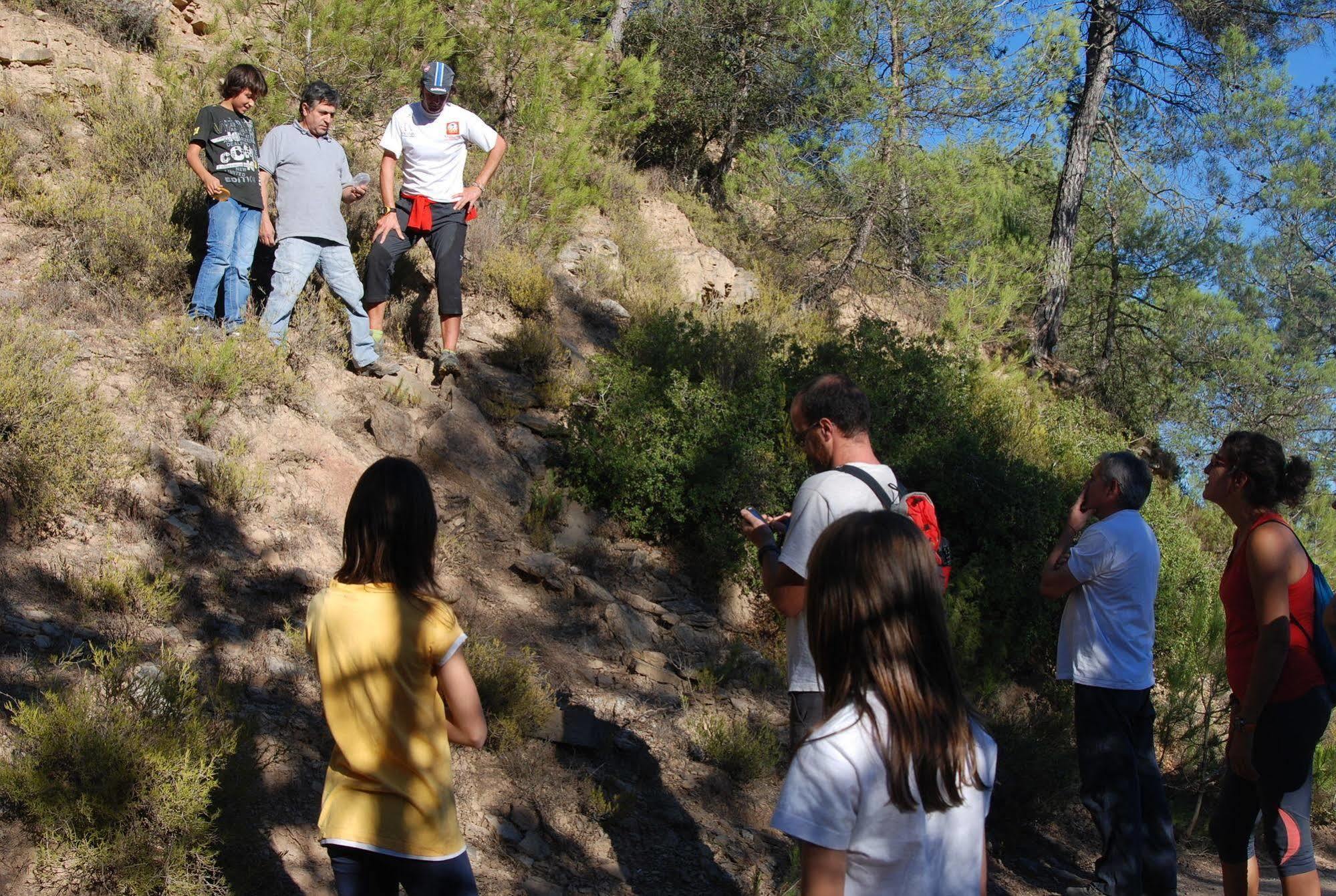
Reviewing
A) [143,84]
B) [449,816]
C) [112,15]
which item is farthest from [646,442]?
[112,15]

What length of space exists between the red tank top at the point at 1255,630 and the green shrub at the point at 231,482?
449 cm

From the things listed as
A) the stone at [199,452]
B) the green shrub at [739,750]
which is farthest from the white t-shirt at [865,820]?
the stone at [199,452]

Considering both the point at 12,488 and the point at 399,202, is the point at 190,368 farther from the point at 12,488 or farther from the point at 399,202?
the point at 399,202

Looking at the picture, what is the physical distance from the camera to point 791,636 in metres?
3.13

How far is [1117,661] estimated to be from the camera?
3.92 metres

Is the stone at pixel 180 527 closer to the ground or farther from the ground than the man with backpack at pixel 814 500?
closer to the ground

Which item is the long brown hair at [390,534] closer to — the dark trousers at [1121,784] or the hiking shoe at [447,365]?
the dark trousers at [1121,784]

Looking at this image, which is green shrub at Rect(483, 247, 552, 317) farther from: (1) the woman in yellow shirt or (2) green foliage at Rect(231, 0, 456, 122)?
(1) the woman in yellow shirt

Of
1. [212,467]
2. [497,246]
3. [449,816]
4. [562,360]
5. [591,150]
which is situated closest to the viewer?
[449,816]

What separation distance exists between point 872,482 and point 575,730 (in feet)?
7.48

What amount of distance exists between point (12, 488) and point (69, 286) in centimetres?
223

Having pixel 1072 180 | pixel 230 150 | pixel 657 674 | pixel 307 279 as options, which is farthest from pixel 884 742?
pixel 1072 180

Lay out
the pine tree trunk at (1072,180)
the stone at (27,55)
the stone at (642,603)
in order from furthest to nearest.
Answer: the pine tree trunk at (1072,180) < the stone at (27,55) < the stone at (642,603)

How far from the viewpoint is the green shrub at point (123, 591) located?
4.23 metres
